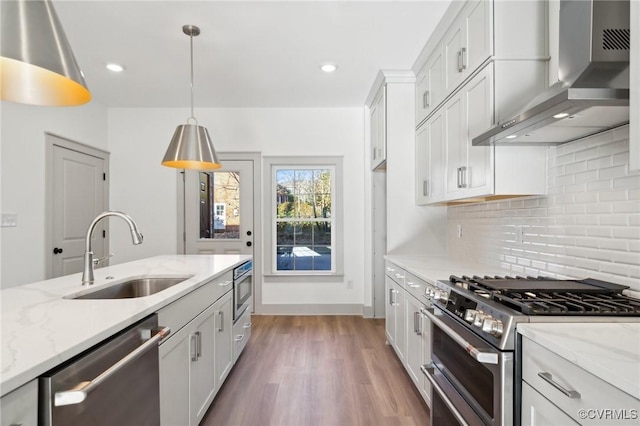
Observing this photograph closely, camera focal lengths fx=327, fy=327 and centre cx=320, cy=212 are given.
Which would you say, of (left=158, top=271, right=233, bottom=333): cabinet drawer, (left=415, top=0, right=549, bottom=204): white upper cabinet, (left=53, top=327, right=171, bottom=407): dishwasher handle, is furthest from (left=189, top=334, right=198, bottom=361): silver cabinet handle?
(left=415, top=0, right=549, bottom=204): white upper cabinet

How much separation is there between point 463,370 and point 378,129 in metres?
2.76

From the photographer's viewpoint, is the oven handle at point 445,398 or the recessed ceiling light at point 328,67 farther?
the recessed ceiling light at point 328,67

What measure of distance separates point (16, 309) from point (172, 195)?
3332 millimetres

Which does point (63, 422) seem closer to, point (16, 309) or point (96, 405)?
point (96, 405)

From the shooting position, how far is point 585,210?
1650 millimetres

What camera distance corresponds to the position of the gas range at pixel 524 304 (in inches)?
45.2

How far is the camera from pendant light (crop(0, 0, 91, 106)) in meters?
0.95

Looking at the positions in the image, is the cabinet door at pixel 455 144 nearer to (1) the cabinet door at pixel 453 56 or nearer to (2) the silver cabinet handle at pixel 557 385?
(1) the cabinet door at pixel 453 56

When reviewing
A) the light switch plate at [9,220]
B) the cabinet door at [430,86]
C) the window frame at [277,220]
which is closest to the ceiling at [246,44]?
the cabinet door at [430,86]

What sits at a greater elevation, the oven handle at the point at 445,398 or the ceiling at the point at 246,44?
the ceiling at the point at 246,44

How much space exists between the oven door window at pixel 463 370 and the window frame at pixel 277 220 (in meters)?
2.63

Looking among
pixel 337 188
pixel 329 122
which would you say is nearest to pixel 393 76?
pixel 329 122

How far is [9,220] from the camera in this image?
120 inches

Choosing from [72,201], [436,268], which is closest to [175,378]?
[436,268]
